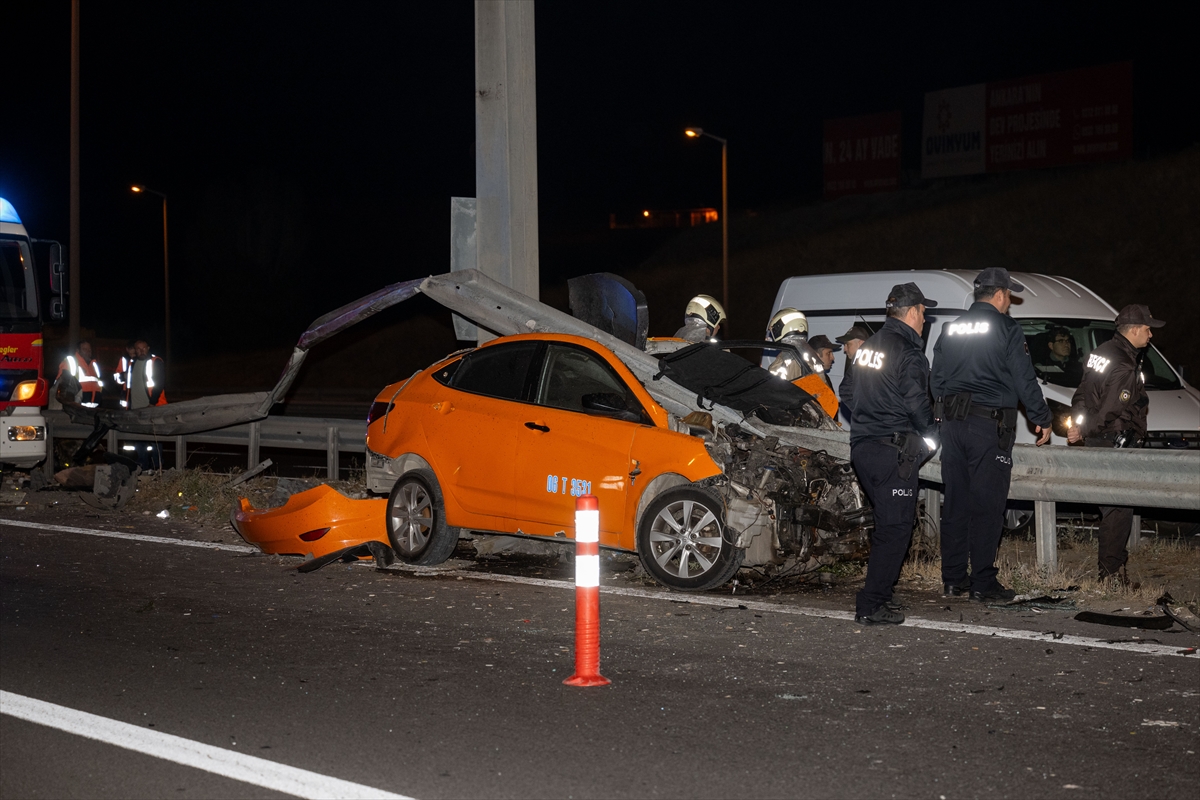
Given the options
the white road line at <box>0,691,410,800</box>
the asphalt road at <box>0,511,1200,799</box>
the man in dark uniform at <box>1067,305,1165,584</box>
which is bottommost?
the white road line at <box>0,691,410,800</box>

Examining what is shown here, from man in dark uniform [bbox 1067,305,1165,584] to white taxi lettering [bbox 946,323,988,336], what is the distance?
42.3 inches

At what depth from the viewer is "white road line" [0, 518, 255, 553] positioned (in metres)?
10.6

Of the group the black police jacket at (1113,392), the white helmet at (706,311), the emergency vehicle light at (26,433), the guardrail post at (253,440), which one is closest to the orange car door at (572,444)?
the white helmet at (706,311)

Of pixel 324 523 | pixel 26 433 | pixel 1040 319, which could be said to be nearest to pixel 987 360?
pixel 1040 319

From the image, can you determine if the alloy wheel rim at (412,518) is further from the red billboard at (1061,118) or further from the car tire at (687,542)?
the red billboard at (1061,118)

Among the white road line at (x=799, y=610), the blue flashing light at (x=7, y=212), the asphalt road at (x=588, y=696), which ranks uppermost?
the blue flashing light at (x=7, y=212)

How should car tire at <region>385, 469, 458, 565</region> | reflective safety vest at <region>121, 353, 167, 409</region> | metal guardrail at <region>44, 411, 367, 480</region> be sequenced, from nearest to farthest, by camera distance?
car tire at <region>385, 469, 458, 565</region> → metal guardrail at <region>44, 411, 367, 480</region> → reflective safety vest at <region>121, 353, 167, 409</region>

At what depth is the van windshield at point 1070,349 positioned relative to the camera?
11328 millimetres

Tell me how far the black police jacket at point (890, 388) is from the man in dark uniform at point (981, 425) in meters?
0.55

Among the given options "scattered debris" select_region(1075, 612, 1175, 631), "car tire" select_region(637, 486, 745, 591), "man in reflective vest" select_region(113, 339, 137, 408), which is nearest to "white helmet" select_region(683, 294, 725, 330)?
"car tire" select_region(637, 486, 745, 591)

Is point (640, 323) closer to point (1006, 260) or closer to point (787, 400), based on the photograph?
point (787, 400)

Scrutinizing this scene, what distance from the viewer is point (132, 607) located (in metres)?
8.12

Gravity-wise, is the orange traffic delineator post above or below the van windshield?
below

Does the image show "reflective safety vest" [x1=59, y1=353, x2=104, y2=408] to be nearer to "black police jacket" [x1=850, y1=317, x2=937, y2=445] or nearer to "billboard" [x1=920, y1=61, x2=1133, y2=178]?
"black police jacket" [x1=850, y1=317, x2=937, y2=445]
